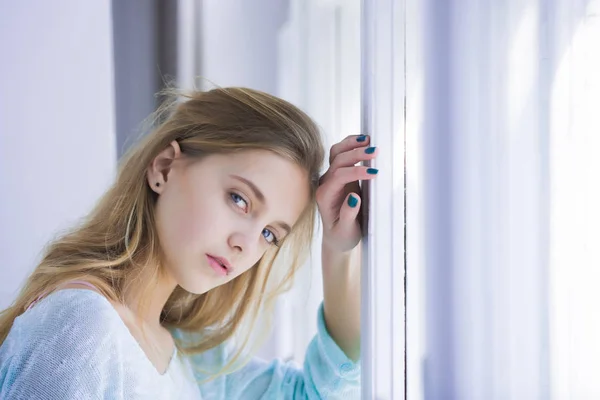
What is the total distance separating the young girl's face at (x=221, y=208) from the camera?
0.96m

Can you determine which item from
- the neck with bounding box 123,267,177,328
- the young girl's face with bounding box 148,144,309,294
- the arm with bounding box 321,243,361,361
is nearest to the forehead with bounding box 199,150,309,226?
the young girl's face with bounding box 148,144,309,294

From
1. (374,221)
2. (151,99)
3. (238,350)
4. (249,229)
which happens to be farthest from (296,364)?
(151,99)

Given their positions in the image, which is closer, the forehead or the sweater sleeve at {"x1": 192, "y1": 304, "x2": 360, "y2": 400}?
the forehead

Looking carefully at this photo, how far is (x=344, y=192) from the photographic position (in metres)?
0.93

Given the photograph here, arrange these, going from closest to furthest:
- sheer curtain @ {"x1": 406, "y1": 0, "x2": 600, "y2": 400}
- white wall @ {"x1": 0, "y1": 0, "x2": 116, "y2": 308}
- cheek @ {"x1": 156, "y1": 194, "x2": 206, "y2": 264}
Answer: sheer curtain @ {"x1": 406, "y1": 0, "x2": 600, "y2": 400} → cheek @ {"x1": 156, "y1": 194, "x2": 206, "y2": 264} → white wall @ {"x1": 0, "y1": 0, "x2": 116, "y2": 308}

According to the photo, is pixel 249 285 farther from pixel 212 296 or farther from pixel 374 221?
pixel 374 221

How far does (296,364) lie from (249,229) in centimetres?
40

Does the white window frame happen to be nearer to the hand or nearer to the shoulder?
the hand

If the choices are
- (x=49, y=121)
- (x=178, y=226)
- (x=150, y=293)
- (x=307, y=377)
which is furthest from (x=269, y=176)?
(x=49, y=121)

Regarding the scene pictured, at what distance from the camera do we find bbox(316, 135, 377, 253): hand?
2.77 feet

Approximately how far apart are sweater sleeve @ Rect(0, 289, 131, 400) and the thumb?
1.14ft

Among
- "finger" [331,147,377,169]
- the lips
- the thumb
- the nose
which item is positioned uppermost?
"finger" [331,147,377,169]

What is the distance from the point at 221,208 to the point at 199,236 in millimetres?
54

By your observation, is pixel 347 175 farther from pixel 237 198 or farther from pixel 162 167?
pixel 162 167
